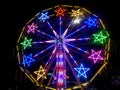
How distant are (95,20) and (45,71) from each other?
4.03 m

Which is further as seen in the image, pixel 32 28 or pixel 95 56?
pixel 32 28

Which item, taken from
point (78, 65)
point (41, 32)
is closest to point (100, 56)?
point (78, 65)

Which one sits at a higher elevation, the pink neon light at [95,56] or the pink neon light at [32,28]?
the pink neon light at [32,28]

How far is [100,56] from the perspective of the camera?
16.0m

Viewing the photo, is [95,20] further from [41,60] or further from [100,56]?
[41,60]

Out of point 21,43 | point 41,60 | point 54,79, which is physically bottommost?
point 54,79

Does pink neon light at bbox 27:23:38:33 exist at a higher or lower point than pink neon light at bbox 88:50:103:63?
higher

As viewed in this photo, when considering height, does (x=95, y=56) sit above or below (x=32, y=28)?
below

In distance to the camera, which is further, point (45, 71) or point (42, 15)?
point (42, 15)

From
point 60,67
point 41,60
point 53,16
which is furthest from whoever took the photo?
point 53,16

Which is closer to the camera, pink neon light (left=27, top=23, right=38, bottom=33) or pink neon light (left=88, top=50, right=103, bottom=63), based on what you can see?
pink neon light (left=88, top=50, right=103, bottom=63)

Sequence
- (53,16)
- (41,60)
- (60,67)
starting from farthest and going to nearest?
(53,16)
(41,60)
(60,67)

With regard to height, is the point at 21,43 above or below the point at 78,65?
above

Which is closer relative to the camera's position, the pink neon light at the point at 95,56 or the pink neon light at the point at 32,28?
the pink neon light at the point at 95,56
